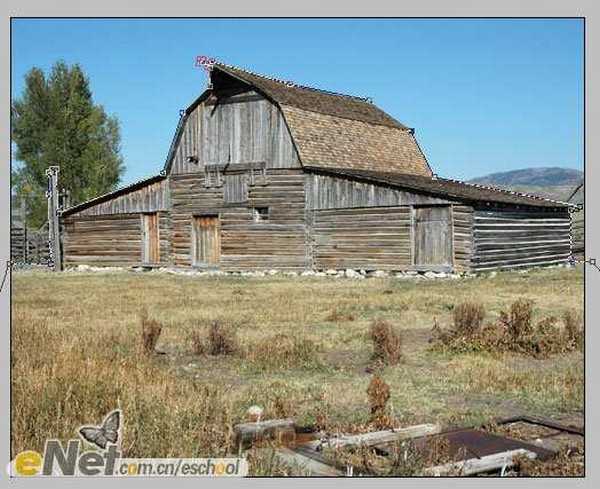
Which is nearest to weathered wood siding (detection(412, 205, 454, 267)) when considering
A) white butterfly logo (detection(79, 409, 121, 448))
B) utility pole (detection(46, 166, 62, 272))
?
utility pole (detection(46, 166, 62, 272))

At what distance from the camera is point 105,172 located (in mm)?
14734

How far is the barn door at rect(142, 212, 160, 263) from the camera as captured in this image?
94.6 ft

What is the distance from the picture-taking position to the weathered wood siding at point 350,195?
24359mm

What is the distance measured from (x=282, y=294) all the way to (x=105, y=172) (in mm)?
5197

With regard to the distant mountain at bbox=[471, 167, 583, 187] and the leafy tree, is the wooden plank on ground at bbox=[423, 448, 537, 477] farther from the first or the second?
the leafy tree

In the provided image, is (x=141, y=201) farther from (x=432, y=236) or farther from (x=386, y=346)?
(x=386, y=346)

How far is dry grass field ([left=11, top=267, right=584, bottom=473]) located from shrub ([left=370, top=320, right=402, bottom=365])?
0.14 metres

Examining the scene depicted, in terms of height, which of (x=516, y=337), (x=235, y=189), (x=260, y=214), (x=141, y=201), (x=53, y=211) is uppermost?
(x=235, y=189)

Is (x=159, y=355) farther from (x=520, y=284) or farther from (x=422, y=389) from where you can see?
(x=520, y=284)

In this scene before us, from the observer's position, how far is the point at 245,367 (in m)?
9.80

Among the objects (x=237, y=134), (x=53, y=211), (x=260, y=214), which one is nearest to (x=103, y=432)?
(x=53, y=211)

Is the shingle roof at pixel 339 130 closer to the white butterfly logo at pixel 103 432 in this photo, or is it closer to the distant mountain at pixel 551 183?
the distant mountain at pixel 551 183

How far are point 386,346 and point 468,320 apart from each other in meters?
1.83

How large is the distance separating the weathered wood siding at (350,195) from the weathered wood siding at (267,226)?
0.46 meters
